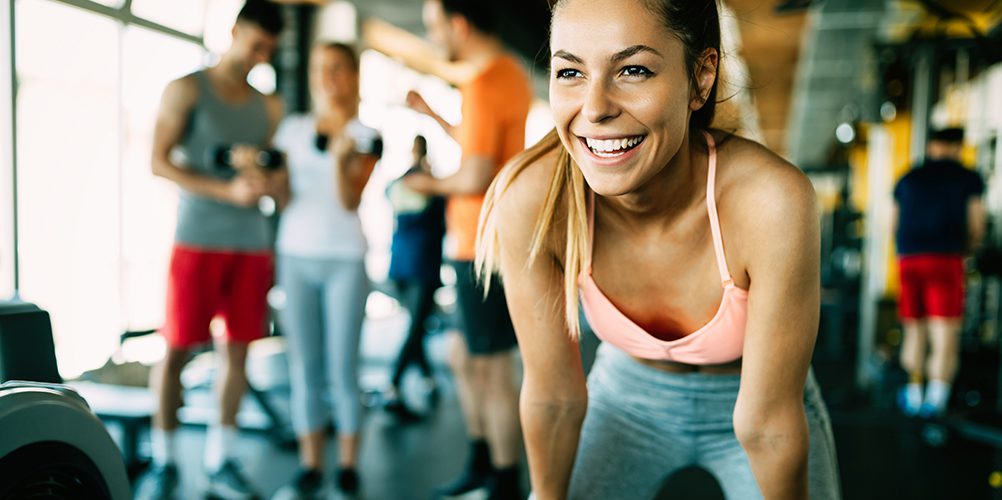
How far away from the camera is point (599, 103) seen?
87cm

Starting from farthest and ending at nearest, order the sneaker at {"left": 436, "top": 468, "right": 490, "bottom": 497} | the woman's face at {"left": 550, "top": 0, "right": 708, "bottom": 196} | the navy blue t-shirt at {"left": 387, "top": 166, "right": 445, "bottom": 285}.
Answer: the navy blue t-shirt at {"left": 387, "top": 166, "right": 445, "bottom": 285}
the sneaker at {"left": 436, "top": 468, "right": 490, "bottom": 497}
the woman's face at {"left": 550, "top": 0, "right": 708, "bottom": 196}

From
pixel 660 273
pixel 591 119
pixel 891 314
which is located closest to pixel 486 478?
pixel 660 273

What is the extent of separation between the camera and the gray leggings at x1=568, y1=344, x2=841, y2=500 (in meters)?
1.14

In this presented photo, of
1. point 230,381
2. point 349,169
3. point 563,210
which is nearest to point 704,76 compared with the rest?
point 563,210

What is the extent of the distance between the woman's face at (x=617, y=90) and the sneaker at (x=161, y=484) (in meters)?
1.78

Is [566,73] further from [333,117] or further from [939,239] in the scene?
[939,239]

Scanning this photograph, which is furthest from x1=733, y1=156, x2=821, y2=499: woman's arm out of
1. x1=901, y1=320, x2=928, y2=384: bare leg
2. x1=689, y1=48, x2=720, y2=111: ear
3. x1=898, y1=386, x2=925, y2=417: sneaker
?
x1=901, y1=320, x2=928, y2=384: bare leg

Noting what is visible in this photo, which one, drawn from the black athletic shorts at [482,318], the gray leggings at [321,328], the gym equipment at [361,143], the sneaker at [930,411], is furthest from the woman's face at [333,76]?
the sneaker at [930,411]

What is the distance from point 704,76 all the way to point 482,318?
1226 millimetres

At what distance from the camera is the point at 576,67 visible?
0.89 metres

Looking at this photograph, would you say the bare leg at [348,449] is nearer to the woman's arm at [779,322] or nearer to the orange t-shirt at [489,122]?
the orange t-shirt at [489,122]

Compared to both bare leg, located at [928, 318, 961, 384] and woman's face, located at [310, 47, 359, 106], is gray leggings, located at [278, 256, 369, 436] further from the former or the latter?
bare leg, located at [928, 318, 961, 384]

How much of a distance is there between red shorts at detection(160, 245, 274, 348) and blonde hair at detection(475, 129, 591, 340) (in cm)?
131

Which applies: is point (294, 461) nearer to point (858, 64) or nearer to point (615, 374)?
point (615, 374)
